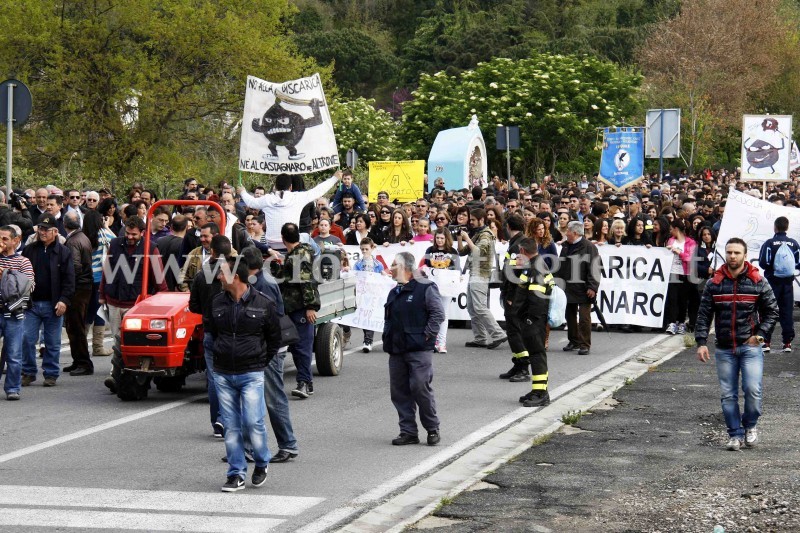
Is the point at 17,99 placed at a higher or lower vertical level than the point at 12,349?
higher

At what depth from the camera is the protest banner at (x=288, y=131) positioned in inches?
696

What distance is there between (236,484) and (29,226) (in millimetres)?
7903

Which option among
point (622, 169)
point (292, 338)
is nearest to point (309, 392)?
point (292, 338)

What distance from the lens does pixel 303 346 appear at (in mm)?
13391

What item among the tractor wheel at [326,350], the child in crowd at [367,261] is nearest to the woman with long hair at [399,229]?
the child in crowd at [367,261]

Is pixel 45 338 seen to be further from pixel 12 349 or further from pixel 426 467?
pixel 426 467

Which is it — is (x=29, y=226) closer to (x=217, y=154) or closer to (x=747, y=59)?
(x=217, y=154)

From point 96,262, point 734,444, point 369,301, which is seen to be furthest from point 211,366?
point 369,301

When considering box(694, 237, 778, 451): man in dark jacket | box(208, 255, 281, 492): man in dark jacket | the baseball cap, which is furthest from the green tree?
box(208, 255, 281, 492): man in dark jacket

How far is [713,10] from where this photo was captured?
74.6 metres

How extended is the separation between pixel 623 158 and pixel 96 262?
697 inches

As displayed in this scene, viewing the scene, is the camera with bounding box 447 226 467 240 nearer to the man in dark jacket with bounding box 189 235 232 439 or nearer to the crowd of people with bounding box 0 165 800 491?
the crowd of people with bounding box 0 165 800 491

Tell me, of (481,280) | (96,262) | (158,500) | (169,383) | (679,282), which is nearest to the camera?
(158,500)

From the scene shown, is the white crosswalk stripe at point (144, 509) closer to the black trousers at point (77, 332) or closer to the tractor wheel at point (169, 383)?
the tractor wheel at point (169, 383)
